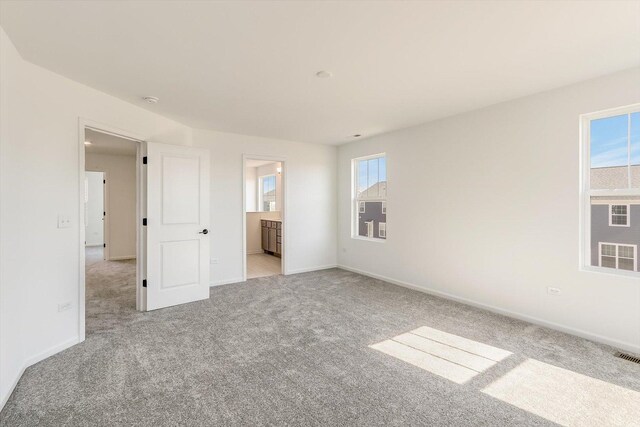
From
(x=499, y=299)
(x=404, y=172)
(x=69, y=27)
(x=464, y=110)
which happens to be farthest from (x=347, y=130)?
(x=69, y=27)

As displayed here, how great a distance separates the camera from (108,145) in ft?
19.8

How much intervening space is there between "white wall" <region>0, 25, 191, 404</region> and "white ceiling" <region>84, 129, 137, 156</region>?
2688 mm

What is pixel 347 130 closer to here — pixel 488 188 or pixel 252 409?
pixel 488 188

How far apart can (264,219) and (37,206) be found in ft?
18.6

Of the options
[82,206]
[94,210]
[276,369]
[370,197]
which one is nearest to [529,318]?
[276,369]

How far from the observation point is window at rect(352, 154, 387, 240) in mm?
5277

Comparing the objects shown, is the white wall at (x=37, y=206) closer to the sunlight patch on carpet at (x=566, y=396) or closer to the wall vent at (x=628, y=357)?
the sunlight patch on carpet at (x=566, y=396)

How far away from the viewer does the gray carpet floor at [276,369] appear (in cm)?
185

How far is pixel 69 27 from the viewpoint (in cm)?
199

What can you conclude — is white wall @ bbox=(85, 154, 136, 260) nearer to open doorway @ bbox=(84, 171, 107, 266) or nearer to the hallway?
the hallway

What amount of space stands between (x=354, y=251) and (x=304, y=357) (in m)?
3.36

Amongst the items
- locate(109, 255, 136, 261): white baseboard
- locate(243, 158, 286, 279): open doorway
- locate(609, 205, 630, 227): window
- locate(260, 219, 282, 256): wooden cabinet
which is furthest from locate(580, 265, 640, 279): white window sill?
locate(109, 255, 136, 261): white baseboard

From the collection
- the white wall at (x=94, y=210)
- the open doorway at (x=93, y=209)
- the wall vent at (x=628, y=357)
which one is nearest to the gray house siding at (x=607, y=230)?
the wall vent at (x=628, y=357)

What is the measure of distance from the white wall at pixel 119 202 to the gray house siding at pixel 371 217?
18.5ft
